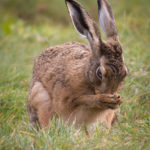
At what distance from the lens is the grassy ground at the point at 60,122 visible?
411 centimetres

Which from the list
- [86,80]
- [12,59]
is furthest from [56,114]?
[12,59]

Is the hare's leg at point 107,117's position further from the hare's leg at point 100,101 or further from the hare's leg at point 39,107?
the hare's leg at point 39,107

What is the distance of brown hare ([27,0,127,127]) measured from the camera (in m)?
4.66

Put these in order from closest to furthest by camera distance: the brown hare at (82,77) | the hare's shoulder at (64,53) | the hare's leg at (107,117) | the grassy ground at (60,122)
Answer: the grassy ground at (60,122)
the brown hare at (82,77)
the hare's leg at (107,117)
the hare's shoulder at (64,53)

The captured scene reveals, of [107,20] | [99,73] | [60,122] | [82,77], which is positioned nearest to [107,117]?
[82,77]

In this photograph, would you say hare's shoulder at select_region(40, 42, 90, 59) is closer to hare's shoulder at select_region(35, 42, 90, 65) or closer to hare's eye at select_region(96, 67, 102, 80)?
hare's shoulder at select_region(35, 42, 90, 65)

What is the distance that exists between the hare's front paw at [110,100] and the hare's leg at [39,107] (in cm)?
96

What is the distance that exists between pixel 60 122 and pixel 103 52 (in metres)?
1.17

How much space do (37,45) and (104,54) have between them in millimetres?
5263

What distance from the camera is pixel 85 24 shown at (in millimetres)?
4820

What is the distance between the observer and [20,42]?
9.66m

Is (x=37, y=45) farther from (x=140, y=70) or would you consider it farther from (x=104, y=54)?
(x=104, y=54)

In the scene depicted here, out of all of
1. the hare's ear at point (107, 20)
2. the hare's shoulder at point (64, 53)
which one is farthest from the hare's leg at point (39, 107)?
the hare's ear at point (107, 20)

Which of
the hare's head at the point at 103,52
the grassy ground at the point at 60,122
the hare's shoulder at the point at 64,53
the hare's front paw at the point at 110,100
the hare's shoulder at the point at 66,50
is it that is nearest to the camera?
the grassy ground at the point at 60,122
